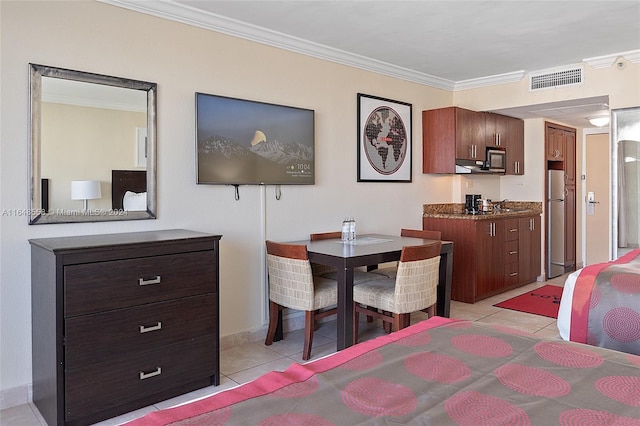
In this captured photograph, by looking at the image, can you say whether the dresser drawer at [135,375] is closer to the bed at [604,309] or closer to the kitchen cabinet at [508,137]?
the bed at [604,309]

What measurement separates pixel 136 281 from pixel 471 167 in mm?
3984

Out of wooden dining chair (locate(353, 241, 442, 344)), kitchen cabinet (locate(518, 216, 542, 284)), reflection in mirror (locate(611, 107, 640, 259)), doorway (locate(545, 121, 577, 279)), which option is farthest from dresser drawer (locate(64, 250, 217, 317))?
doorway (locate(545, 121, 577, 279))

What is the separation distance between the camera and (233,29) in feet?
11.4

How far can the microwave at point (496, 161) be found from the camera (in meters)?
5.51

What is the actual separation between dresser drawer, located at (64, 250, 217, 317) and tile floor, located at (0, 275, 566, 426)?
0.61 metres

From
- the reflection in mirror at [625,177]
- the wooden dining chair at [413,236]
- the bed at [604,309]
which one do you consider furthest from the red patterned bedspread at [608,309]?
the reflection in mirror at [625,177]

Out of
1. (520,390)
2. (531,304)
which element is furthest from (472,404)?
(531,304)

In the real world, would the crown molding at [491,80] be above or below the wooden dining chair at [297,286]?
above

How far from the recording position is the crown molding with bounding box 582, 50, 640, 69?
429 centimetres

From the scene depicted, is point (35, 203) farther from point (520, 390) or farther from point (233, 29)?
point (520, 390)

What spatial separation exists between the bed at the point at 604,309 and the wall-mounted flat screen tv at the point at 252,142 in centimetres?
219

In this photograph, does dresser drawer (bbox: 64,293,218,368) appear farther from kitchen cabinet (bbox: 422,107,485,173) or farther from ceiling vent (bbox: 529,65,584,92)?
ceiling vent (bbox: 529,65,584,92)

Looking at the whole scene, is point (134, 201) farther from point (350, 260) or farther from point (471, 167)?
point (471, 167)

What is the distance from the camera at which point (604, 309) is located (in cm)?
245
